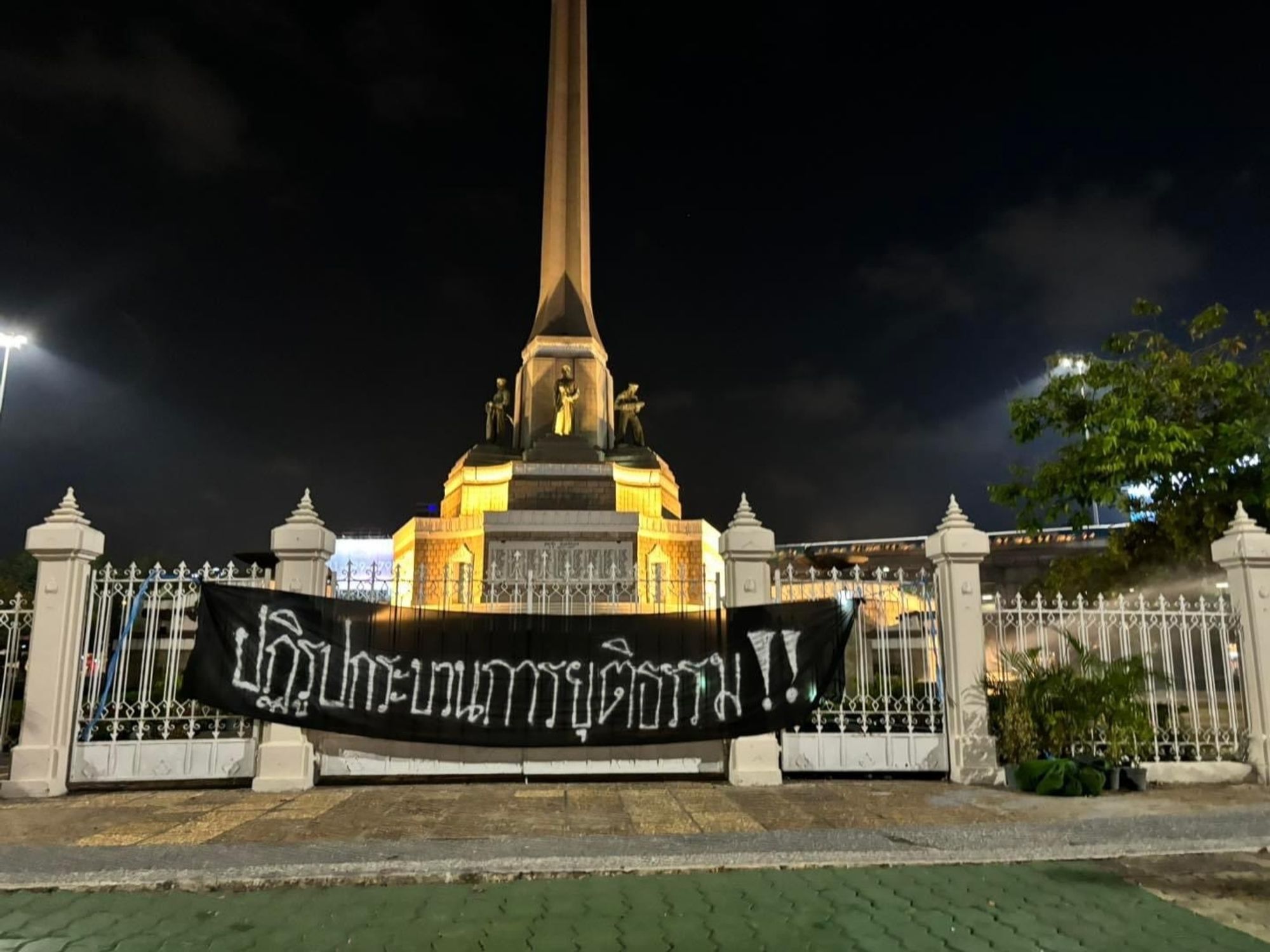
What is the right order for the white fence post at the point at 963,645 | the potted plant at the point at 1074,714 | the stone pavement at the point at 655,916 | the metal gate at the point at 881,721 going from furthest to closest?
the metal gate at the point at 881,721 → the white fence post at the point at 963,645 → the potted plant at the point at 1074,714 → the stone pavement at the point at 655,916

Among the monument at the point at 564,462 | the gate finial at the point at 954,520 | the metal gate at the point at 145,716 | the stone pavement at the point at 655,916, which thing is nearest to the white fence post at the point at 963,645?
the gate finial at the point at 954,520

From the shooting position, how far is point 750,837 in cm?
628

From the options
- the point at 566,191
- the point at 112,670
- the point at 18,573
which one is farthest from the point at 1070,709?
the point at 18,573

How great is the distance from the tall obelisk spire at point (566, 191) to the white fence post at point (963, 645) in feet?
57.9

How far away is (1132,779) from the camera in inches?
340

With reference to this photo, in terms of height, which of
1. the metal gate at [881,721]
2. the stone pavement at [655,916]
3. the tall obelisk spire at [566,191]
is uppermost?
the tall obelisk spire at [566,191]

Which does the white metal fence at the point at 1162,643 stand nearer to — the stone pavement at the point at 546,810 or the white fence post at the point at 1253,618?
the white fence post at the point at 1253,618

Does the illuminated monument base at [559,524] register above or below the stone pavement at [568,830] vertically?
above

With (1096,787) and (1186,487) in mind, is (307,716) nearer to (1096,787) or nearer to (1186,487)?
(1096,787)

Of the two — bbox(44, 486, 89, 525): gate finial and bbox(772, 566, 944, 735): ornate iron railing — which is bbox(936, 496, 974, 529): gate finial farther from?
bbox(44, 486, 89, 525): gate finial

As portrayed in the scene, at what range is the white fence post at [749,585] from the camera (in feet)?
29.1

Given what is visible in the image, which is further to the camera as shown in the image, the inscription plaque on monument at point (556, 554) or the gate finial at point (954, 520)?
the inscription plaque on monument at point (556, 554)

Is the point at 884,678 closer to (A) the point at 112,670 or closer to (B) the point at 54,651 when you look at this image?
(A) the point at 112,670

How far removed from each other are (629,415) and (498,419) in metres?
3.77
